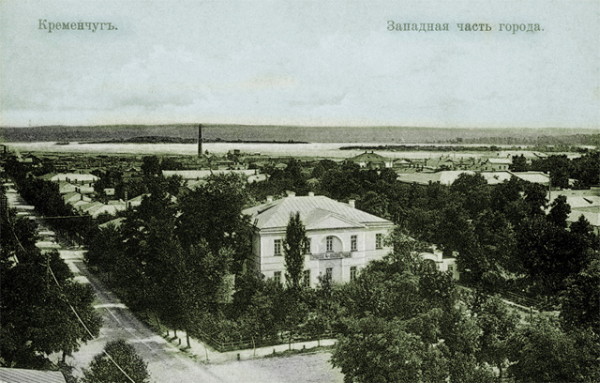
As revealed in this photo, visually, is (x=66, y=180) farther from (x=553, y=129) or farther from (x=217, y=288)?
(x=553, y=129)

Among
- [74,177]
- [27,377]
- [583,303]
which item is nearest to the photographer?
[27,377]

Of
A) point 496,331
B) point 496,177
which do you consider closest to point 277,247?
point 496,331

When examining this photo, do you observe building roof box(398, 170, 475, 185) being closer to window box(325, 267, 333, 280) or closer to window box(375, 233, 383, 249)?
window box(375, 233, 383, 249)

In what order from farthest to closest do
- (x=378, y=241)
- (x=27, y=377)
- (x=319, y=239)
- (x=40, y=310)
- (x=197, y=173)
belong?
(x=378, y=241), (x=197, y=173), (x=319, y=239), (x=40, y=310), (x=27, y=377)

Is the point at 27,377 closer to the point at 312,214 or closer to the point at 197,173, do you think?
the point at 197,173

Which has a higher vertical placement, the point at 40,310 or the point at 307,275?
the point at 307,275

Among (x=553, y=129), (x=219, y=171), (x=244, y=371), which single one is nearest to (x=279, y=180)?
(x=219, y=171)

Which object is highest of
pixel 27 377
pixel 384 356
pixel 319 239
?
pixel 319 239

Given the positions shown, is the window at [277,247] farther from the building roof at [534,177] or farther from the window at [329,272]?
the building roof at [534,177]
